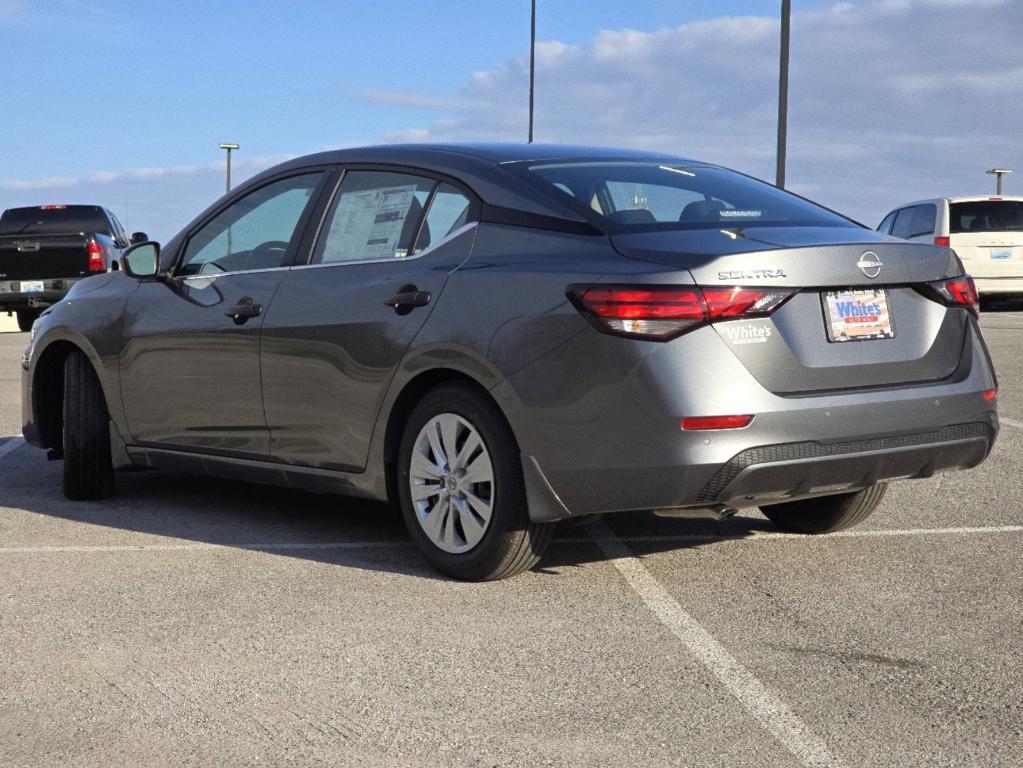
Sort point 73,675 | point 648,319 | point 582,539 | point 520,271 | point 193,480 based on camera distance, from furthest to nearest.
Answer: point 193,480 → point 582,539 → point 520,271 → point 648,319 → point 73,675

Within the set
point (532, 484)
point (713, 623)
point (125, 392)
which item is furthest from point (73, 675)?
point (125, 392)

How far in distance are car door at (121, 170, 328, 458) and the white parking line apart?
5.60ft

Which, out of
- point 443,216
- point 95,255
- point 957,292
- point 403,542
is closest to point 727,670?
point 957,292

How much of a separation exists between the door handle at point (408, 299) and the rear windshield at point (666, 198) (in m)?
0.58

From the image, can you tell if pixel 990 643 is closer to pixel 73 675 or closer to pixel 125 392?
pixel 73 675

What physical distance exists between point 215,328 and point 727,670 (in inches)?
123

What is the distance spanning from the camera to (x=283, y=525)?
708 centimetres

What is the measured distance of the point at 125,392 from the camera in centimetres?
743

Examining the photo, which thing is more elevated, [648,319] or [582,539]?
[648,319]

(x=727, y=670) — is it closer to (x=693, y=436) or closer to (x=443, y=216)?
(x=693, y=436)

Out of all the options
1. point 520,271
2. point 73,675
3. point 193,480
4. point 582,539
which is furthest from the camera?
point 193,480

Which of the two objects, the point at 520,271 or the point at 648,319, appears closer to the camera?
the point at 648,319

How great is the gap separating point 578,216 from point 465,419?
2.68ft

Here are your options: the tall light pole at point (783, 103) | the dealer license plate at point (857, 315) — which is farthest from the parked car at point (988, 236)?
the dealer license plate at point (857, 315)
